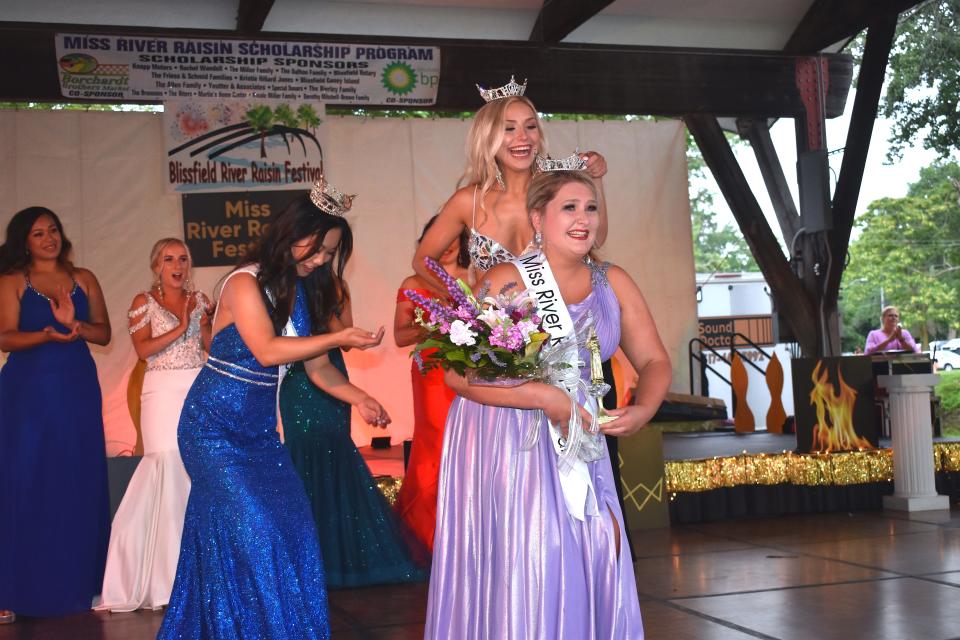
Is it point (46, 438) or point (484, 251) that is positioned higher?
point (484, 251)

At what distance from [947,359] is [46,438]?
16.9 meters

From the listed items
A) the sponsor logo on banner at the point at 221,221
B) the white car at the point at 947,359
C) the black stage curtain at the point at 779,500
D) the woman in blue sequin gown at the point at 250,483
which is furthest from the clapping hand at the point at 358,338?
the white car at the point at 947,359

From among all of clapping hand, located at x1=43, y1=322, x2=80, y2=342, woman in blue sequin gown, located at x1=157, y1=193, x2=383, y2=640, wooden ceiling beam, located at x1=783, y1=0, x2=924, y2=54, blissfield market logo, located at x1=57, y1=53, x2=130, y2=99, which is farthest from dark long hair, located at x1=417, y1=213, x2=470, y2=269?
wooden ceiling beam, located at x1=783, y1=0, x2=924, y2=54

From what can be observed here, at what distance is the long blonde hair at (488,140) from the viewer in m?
3.18

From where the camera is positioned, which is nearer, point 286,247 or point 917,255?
point 286,247

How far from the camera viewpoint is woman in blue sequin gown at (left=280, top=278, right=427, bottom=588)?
446cm

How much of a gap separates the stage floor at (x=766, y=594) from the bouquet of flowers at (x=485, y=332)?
156 centimetres

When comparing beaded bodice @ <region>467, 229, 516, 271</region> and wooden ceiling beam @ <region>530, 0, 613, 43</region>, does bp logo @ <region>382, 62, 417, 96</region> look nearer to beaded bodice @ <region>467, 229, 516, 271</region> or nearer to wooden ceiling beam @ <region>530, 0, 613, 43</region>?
wooden ceiling beam @ <region>530, 0, 613, 43</region>

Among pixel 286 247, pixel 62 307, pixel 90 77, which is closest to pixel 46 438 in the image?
pixel 62 307

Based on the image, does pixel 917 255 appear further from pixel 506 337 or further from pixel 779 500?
pixel 506 337

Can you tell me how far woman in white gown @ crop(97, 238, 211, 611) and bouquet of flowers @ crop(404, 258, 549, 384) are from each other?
250 cm

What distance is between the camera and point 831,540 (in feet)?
17.3

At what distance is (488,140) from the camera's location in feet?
10.5

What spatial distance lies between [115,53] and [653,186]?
195 inches
